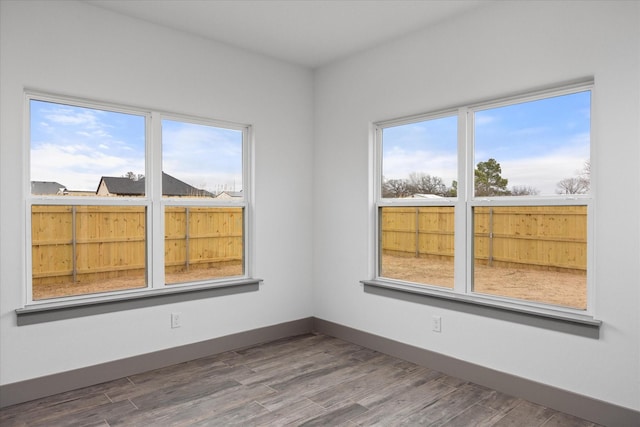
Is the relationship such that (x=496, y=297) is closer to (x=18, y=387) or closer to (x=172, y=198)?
(x=172, y=198)

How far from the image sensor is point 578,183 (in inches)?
111

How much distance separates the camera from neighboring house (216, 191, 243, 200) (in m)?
4.07

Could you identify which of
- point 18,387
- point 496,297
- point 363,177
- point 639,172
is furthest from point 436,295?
point 18,387

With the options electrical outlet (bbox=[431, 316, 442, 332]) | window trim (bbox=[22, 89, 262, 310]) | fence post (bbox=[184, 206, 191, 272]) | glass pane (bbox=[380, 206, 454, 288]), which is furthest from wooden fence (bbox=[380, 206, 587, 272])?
Result: fence post (bbox=[184, 206, 191, 272])

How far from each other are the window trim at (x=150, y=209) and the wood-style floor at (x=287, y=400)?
2.02 ft

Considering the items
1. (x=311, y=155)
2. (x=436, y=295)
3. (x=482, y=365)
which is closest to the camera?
(x=482, y=365)

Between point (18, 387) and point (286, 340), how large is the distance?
2208mm

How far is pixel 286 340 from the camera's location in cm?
429

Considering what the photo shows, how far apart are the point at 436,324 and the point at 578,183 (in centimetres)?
150

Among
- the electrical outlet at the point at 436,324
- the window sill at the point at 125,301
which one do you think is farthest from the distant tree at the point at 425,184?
the window sill at the point at 125,301

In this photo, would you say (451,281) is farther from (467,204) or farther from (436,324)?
(467,204)

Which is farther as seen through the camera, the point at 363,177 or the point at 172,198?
the point at 363,177

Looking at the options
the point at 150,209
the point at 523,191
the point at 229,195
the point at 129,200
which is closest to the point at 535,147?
the point at 523,191

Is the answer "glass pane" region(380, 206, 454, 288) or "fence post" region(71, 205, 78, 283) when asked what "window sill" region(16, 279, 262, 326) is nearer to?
"fence post" region(71, 205, 78, 283)
